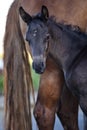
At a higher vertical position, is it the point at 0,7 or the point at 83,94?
the point at 83,94

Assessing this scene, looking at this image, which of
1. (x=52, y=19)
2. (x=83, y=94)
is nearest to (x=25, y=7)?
(x=52, y=19)

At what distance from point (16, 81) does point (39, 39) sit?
0.91 m

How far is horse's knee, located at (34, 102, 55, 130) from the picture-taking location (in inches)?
165

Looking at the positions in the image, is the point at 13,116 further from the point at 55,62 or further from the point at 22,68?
the point at 55,62

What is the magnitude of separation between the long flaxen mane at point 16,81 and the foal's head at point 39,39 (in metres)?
0.71

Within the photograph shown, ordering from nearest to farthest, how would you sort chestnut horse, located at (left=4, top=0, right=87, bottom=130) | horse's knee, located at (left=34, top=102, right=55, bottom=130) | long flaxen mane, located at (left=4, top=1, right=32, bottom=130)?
chestnut horse, located at (left=4, top=0, right=87, bottom=130) → horse's knee, located at (left=34, top=102, right=55, bottom=130) → long flaxen mane, located at (left=4, top=1, right=32, bottom=130)

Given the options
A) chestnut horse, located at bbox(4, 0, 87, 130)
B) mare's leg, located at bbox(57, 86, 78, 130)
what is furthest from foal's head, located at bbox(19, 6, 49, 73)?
mare's leg, located at bbox(57, 86, 78, 130)

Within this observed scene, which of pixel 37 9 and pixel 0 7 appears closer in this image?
pixel 37 9

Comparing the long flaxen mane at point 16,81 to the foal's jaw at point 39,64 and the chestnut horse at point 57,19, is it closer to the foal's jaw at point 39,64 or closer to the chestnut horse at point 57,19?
the chestnut horse at point 57,19

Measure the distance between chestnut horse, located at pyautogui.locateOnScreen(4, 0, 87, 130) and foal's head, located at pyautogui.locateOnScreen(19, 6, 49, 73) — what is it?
1.06 feet

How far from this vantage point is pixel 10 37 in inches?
179

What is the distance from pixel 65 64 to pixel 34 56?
36 centimetres

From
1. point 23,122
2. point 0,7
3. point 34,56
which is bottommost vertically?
point 0,7

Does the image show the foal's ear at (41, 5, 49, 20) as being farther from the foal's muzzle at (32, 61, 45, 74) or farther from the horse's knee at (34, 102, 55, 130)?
the horse's knee at (34, 102, 55, 130)
